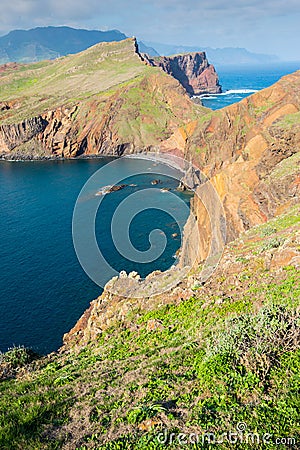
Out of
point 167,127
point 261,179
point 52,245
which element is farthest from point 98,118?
point 261,179

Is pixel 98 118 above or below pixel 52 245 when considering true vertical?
above

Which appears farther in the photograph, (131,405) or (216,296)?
(216,296)

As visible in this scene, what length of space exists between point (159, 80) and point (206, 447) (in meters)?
159

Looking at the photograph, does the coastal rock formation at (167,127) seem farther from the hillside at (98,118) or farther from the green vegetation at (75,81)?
the green vegetation at (75,81)

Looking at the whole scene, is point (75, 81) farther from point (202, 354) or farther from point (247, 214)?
point (202, 354)

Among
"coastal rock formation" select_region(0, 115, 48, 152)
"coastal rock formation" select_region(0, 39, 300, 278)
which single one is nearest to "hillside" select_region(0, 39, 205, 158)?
"coastal rock formation" select_region(0, 115, 48, 152)

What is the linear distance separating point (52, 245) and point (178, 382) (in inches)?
2170

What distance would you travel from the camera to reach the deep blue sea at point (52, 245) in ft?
138

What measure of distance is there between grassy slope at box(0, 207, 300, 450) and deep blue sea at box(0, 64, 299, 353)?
25273 millimetres

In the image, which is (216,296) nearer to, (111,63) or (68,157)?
(68,157)

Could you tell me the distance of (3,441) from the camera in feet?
28.6

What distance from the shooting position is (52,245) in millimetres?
62156

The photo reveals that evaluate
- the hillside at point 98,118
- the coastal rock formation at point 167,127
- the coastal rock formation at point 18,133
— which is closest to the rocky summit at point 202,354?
the coastal rock formation at point 167,127

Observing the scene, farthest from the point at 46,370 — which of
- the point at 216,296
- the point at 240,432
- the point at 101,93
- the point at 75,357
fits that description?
the point at 101,93
